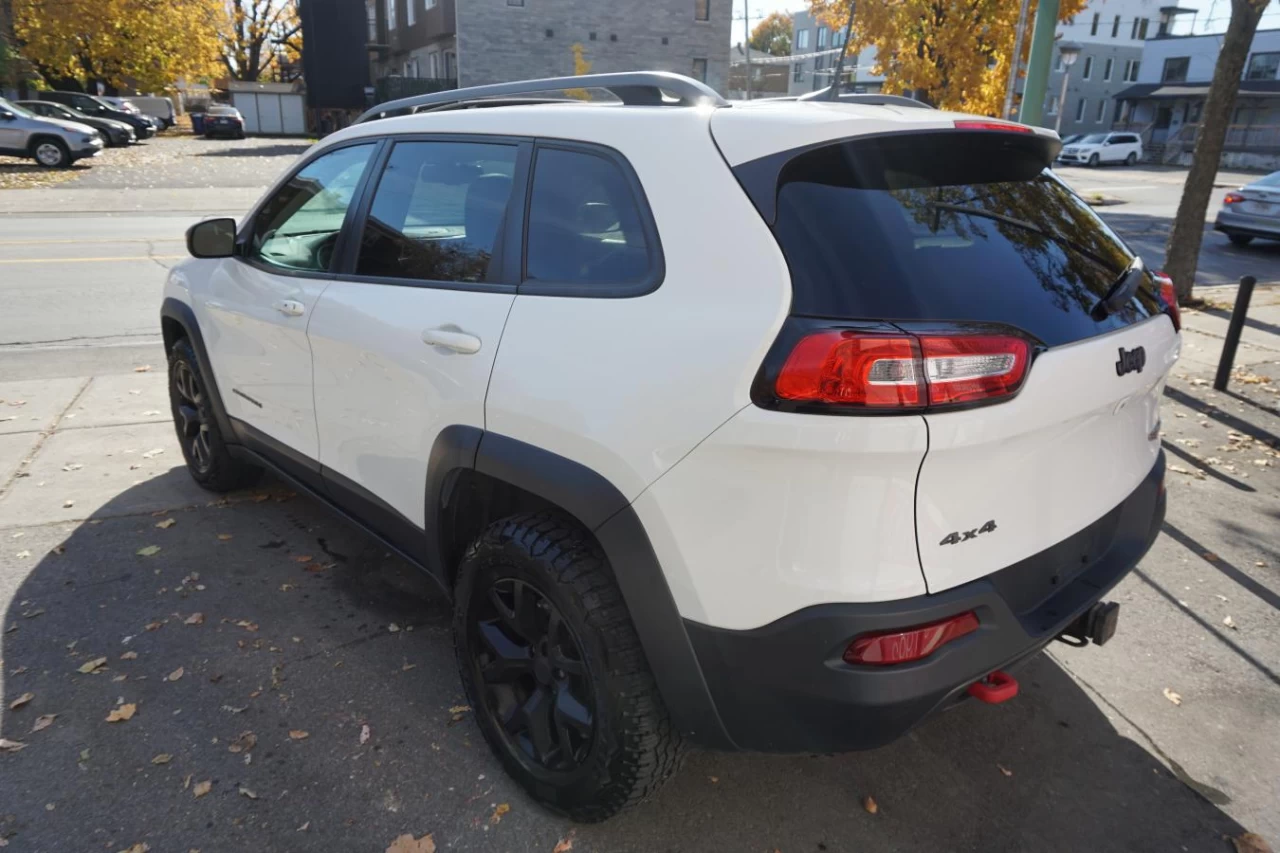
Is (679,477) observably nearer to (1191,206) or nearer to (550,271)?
(550,271)

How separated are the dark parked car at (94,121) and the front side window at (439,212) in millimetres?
30235

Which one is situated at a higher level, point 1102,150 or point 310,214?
point 310,214

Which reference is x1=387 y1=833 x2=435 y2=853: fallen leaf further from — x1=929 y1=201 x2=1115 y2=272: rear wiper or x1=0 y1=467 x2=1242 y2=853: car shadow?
x1=929 y1=201 x2=1115 y2=272: rear wiper

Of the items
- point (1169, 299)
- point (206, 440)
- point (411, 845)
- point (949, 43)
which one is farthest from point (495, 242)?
point (949, 43)

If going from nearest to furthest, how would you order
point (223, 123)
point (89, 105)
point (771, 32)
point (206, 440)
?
point (206, 440)
point (89, 105)
point (223, 123)
point (771, 32)

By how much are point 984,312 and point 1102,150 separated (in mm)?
45367

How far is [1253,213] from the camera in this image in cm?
1545

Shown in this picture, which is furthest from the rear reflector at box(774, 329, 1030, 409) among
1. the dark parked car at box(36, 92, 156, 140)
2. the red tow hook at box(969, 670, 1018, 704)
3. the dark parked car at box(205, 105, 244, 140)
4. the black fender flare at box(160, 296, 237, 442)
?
the dark parked car at box(205, 105, 244, 140)

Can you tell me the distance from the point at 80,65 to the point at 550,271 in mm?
51569

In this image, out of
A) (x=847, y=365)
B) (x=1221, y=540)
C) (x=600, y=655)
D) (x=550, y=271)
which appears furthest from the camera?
(x=1221, y=540)

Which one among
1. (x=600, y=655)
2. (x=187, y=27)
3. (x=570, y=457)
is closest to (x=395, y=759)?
(x=600, y=655)

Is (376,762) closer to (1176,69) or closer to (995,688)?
(995,688)

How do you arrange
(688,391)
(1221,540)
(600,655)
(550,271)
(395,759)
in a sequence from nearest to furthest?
(688,391) < (600,655) < (550,271) < (395,759) < (1221,540)

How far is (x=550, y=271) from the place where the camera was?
246 cm
